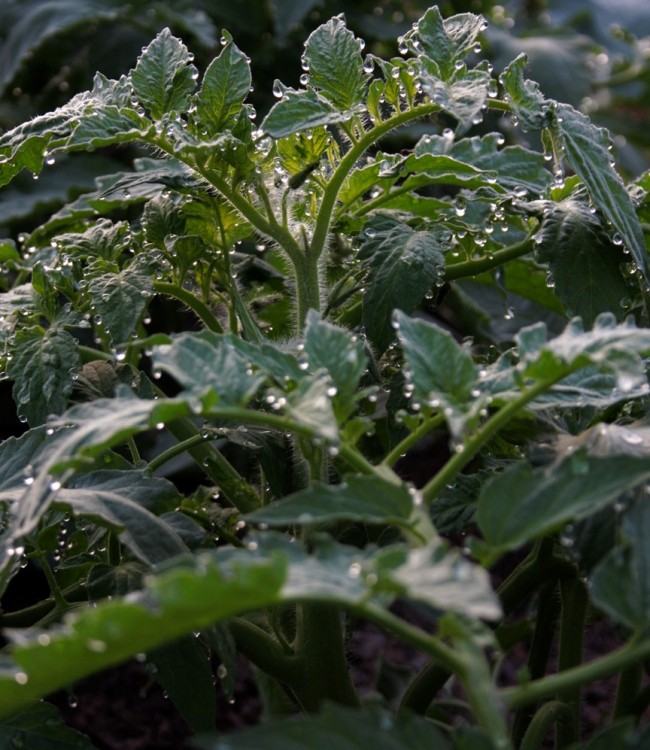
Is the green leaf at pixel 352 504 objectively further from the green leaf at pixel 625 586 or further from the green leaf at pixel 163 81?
the green leaf at pixel 163 81

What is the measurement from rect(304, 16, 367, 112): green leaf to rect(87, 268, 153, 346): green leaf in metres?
0.18

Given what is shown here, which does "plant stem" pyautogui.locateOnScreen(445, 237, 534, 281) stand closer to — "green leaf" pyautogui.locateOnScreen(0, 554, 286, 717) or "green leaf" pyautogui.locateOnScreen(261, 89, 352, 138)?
"green leaf" pyautogui.locateOnScreen(261, 89, 352, 138)

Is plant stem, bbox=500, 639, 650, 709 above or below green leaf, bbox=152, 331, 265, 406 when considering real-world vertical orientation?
below

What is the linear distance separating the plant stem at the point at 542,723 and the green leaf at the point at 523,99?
400mm

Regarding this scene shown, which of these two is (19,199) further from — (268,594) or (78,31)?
(268,594)

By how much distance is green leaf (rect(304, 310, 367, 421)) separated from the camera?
514mm

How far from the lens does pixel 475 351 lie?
3.05 ft

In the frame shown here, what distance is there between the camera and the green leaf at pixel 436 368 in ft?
1.66

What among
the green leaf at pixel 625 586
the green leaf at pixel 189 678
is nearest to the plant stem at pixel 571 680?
the green leaf at pixel 625 586

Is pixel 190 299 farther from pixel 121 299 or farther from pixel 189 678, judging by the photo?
pixel 189 678

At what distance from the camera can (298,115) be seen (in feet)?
2.09

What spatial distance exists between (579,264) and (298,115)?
0.73 feet

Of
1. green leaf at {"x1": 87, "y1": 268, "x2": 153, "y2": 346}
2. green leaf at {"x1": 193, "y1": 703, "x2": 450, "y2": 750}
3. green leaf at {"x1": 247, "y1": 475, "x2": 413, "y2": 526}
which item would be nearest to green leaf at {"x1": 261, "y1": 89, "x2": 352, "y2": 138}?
green leaf at {"x1": 87, "y1": 268, "x2": 153, "y2": 346}

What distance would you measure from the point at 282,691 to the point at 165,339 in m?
0.39
